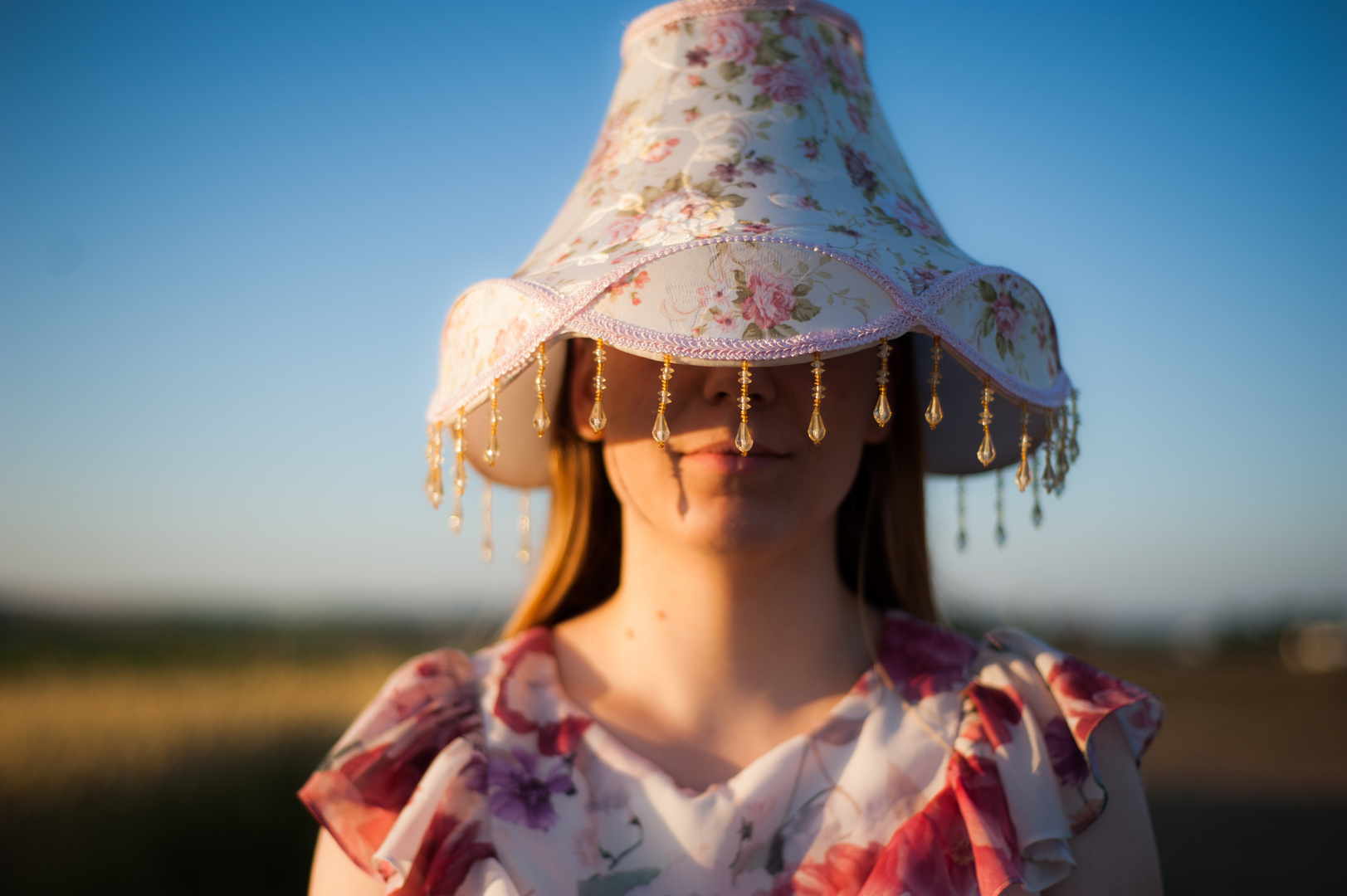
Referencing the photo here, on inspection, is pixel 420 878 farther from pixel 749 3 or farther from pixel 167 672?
pixel 167 672

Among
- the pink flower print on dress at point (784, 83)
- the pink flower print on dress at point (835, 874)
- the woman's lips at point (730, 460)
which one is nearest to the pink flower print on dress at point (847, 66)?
the pink flower print on dress at point (784, 83)

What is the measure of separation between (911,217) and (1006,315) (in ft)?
0.80

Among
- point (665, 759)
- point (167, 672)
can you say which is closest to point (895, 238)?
point (665, 759)

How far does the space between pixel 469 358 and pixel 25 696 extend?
10.6 ft

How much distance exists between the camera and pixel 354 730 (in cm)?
161

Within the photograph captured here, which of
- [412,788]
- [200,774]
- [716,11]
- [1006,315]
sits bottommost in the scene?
[200,774]

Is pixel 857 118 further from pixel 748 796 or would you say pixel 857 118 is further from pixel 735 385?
Result: pixel 748 796

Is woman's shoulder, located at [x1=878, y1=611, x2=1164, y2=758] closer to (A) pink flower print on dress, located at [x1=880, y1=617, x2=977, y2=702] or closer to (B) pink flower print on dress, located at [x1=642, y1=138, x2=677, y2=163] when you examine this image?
(A) pink flower print on dress, located at [x1=880, y1=617, x2=977, y2=702]

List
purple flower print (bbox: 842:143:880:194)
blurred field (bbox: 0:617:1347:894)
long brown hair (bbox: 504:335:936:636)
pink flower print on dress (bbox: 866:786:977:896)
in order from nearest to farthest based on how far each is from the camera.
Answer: pink flower print on dress (bbox: 866:786:977:896) → purple flower print (bbox: 842:143:880:194) → long brown hair (bbox: 504:335:936:636) → blurred field (bbox: 0:617:1347:894)

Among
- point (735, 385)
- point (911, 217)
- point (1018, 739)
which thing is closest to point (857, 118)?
→ point (911, 217)

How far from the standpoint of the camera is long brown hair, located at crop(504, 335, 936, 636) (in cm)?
199

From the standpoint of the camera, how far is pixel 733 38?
1612 millimetres

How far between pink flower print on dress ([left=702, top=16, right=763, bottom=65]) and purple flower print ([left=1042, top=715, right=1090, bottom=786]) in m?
1.34

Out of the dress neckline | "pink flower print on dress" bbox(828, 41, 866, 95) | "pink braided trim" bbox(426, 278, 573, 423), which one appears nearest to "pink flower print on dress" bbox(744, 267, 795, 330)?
"pink braided trim" bbox(426, 278, 573, 423)
